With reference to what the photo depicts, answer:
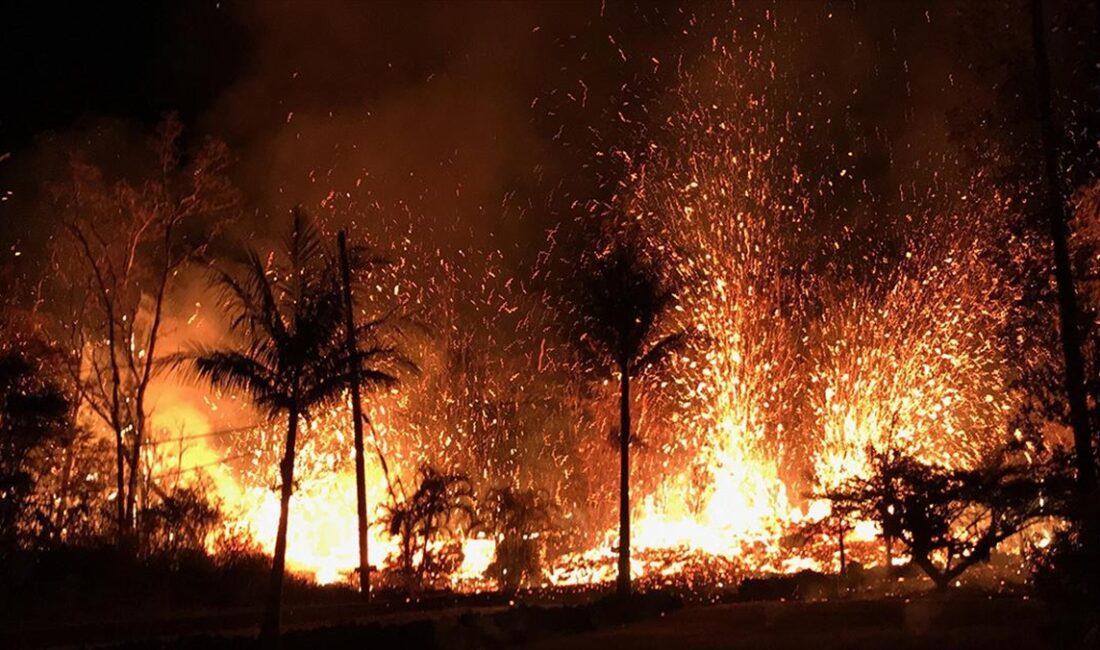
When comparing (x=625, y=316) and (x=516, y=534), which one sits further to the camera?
(x=516, y=534)

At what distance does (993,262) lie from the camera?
25125 mm

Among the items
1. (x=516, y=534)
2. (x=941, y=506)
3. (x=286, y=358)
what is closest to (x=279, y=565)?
(x=286, y=358)

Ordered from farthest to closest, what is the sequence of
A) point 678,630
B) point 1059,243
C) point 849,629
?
point 1059,243, point 678,630, point 849,629

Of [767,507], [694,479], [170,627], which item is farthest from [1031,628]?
[694,479]

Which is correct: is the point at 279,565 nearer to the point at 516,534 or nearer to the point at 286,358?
the point at 286,358

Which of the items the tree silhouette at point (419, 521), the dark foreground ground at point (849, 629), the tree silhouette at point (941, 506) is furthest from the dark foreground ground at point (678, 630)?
the tree silhouette at point (419, 521)

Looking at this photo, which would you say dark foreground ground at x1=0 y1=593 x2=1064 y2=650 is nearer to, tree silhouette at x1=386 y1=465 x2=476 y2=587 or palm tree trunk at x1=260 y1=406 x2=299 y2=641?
palm tree trunk at x1=260 y1=406 x2=299 y2=641

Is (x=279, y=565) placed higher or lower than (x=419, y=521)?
lower

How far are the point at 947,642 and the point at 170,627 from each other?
441 inches

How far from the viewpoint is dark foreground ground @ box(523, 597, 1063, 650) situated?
595 inches

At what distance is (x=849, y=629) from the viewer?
55.4 feet

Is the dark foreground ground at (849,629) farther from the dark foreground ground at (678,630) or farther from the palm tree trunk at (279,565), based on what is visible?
the palm tree trunk at (279,565)

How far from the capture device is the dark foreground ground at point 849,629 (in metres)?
15.1

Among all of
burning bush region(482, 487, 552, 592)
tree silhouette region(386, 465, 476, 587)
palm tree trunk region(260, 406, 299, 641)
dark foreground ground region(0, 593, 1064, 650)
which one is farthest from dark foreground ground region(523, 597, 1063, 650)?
burning bush region(482, 487, 552, 592)
